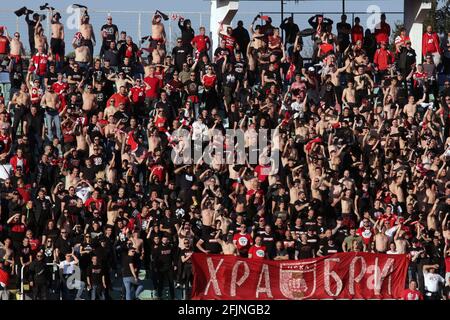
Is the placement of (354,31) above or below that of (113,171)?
above

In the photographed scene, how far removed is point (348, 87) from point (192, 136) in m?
3.92

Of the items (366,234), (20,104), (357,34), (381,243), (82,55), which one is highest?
(357,34)

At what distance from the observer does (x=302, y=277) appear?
26344mm

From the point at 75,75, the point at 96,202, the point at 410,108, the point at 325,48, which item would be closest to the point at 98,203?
the point at 96,202

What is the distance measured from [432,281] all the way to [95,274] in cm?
590

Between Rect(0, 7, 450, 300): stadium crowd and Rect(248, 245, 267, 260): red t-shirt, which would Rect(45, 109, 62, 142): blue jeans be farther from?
Rect(248, 245, 267, 260): red t-shirt

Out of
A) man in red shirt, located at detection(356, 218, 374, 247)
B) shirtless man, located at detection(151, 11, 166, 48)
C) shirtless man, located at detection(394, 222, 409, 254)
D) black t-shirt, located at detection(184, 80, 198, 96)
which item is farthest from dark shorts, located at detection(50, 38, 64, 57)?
shirtless man, located at detection(394, 222, 409, 254)

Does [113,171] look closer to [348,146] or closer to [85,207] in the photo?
[85,207]

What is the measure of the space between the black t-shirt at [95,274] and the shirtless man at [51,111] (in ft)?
15.4

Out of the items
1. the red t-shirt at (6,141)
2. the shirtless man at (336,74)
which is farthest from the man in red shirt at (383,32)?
the red t-shirt at (6,141)

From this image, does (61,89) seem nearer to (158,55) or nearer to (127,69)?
(127,69)

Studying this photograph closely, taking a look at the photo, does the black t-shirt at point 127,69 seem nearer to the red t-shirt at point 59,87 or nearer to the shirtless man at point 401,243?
the red t-shirt at point 59,87

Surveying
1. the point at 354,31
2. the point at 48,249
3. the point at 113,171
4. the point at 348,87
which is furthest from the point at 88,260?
the point at 354,31
